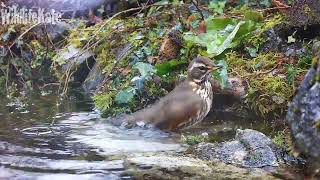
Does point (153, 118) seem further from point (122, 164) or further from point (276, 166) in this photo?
point (276, 166)

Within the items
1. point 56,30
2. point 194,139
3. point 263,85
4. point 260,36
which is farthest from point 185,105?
point 56,30

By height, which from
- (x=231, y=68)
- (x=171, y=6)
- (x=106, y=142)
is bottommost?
(x=106, y=142)

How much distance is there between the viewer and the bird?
5691 mm

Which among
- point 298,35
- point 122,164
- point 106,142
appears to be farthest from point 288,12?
point 122,164

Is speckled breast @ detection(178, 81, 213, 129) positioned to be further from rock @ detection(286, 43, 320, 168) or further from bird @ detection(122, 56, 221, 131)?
rock @ detection(286, 43, 320, 168)

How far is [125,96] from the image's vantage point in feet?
21.2

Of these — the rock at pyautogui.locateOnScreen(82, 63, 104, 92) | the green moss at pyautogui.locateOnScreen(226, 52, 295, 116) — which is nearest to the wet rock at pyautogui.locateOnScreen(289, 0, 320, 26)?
the green moss at pyautogui.locateOnScreen(226, 52, 295, 116)

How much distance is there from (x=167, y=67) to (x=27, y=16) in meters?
4.06

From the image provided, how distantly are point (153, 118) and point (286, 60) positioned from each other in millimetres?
1653

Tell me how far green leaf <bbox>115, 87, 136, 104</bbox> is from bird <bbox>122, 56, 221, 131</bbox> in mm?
417

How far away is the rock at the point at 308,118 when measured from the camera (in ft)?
13.1

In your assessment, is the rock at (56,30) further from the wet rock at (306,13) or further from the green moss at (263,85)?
the wet rock at (306,13)

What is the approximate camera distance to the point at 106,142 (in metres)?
5.41

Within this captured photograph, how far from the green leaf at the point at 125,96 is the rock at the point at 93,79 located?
140cm
